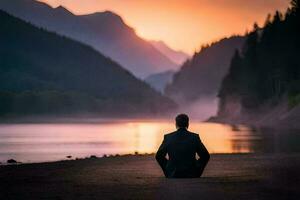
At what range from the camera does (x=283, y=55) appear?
128500mm

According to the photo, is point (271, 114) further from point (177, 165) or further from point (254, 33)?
point (177, 165)

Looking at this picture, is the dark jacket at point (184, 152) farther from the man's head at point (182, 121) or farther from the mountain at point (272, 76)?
the mountain at point (272, 76)

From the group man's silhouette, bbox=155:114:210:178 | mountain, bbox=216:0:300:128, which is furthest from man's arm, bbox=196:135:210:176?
mountain, bbox=216:0:300:128

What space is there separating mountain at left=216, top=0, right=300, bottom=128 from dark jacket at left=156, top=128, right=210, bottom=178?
8208 cm

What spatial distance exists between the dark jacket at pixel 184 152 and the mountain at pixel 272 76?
269 ft

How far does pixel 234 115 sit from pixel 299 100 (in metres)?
65.1

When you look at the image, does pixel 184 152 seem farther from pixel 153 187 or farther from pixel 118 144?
pixel 118 144

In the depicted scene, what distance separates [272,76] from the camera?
136250 mm

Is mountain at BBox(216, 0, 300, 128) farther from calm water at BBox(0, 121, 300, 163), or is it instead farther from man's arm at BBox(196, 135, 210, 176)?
man's arm at BBox(196, 135, 210, 176)

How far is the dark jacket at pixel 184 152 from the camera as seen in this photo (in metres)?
16.7

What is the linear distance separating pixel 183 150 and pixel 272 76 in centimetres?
12164

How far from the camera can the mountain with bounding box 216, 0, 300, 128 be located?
121m

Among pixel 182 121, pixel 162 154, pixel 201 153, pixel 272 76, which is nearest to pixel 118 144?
pixel 162 154

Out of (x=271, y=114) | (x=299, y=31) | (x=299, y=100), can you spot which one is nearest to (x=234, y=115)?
(x=271, y=114)
